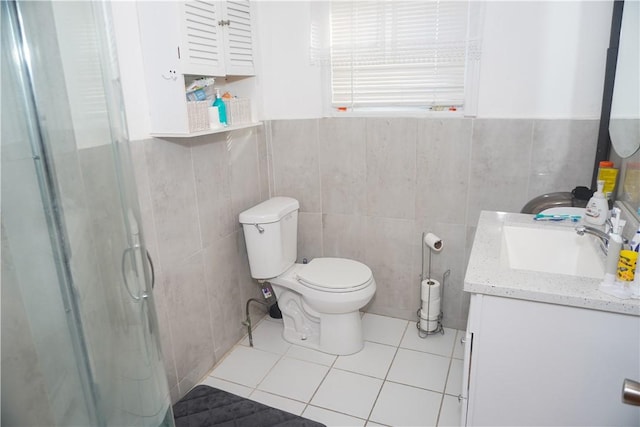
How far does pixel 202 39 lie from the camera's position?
6.36 feet

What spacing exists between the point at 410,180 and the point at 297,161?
707 mm

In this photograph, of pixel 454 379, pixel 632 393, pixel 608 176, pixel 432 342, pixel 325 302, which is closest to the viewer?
pixel 632 393

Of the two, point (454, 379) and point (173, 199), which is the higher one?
point (173, 199)

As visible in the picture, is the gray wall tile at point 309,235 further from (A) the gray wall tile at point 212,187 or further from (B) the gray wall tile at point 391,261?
(A) the gray wall tile at point 212,187

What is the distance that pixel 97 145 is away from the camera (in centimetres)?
102

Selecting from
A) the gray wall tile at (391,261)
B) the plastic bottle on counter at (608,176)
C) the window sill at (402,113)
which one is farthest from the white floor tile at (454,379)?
the window sill at (402,113)

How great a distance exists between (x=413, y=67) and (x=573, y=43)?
0.76 metres

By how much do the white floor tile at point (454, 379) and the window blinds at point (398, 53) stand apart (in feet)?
4.57

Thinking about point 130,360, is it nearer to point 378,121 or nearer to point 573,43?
point 378,121

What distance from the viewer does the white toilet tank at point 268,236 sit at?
241cm

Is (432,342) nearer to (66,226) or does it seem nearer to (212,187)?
(212,187)

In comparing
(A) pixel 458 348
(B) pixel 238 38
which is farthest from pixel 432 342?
(B) pixel 238 38

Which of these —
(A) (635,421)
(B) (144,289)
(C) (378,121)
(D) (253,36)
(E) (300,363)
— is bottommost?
(E) (300,363)

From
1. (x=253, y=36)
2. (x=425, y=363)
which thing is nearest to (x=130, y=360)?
(x=425, y=363)
